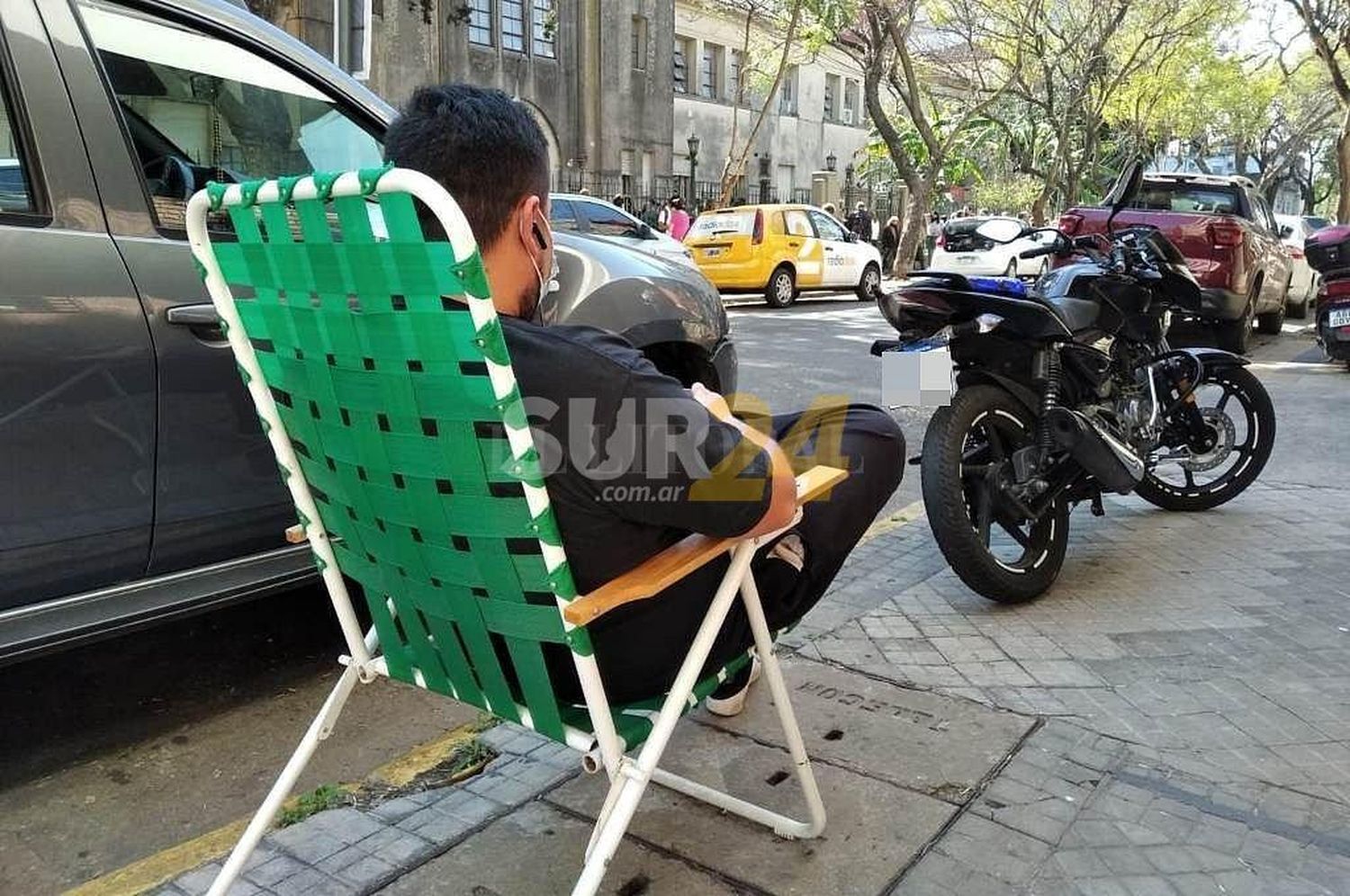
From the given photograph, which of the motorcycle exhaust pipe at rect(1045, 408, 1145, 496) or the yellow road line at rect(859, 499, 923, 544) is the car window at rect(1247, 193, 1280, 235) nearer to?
the yellow road line at rect(859, 499, 923, 544)

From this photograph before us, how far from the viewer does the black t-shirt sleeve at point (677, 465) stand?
1651mm

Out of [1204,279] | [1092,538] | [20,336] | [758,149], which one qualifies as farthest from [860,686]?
[758,149]

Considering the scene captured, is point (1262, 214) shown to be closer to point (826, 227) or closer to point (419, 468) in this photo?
point (826, 227)

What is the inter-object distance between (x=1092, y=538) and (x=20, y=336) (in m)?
3.97

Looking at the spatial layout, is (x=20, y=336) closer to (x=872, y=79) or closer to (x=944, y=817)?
(x=944, y=817)

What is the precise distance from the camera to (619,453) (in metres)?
1.65

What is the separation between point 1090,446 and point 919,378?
0.79 meters

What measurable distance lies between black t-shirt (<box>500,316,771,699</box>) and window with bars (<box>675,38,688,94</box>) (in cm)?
3588

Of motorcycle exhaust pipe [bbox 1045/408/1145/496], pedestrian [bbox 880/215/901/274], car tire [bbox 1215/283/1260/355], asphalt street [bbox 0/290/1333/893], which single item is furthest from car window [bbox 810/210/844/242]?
asphalt street [bbox 0/290/1333/893]

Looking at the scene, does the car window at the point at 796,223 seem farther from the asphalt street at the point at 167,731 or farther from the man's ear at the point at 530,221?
the man's ear at the point at 530,221

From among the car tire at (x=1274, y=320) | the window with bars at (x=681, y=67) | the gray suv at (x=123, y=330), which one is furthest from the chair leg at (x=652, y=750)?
the window with bars at (x=681, y=67)

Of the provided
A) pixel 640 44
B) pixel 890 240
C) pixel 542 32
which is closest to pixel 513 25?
pixel 542 32

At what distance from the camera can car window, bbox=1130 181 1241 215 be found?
36.7ft

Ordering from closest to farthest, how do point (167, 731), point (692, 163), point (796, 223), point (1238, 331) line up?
point (167, 731) → point (1238, 331) → point (796, 223) → point (692, 163)
